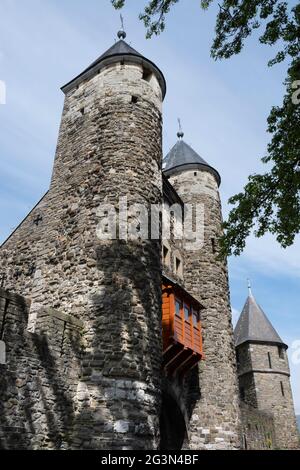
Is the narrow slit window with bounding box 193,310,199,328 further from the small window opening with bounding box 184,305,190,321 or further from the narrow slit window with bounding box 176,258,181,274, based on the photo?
the narrow slit window with bounding box 176,258,181,274

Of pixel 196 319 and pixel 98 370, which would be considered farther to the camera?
pixel 196 319

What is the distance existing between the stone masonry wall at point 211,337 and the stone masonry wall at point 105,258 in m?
5.35

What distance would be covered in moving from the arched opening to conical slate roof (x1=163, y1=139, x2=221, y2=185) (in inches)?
382

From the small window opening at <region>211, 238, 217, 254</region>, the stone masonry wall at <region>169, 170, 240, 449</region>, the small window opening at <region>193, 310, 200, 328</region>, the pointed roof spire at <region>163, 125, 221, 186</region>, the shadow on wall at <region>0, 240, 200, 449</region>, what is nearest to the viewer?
the shadow on wall at <region>0, 240, 200, 449</region>

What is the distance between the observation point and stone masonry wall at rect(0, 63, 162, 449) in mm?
8227

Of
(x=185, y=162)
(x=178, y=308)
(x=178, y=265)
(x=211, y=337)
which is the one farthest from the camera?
(x=185, y=162)

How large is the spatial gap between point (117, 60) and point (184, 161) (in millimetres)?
6992

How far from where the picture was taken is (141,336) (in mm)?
8938

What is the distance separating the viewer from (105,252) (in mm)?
9516

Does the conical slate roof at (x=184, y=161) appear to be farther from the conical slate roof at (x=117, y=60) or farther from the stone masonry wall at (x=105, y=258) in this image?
the stone masonry wall at (x=105, y=258)

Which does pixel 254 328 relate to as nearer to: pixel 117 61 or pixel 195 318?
pixel 195 318

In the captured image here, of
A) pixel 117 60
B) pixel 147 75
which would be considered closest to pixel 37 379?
pixel 117 60

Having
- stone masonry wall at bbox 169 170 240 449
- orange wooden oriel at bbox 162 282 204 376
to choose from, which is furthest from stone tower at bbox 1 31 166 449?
stone masonry wall at bbox 169 170 240 449

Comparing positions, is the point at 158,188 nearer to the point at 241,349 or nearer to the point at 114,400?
the point at 114,400
